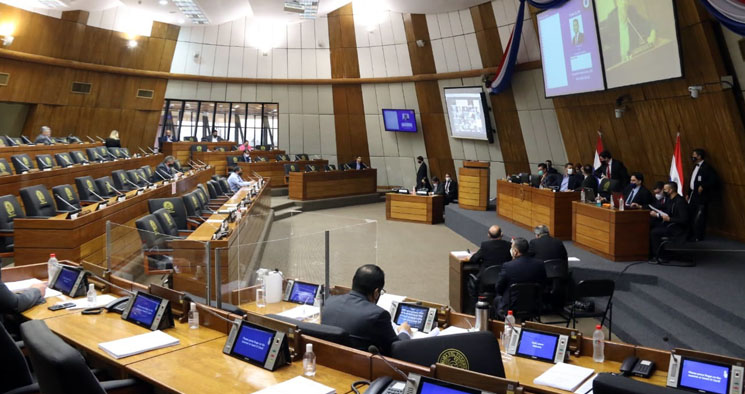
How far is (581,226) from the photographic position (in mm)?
7816

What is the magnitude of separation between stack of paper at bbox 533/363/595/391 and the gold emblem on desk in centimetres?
53

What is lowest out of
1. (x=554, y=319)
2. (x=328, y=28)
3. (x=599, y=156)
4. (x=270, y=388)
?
(x=554, y=319)

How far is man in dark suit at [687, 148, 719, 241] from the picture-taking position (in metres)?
7.49

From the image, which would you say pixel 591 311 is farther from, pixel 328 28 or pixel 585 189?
pixel 328 28

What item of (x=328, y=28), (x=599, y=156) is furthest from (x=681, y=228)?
(x=328, y=28)

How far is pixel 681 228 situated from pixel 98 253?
6.59 meters

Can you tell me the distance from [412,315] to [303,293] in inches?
36.4

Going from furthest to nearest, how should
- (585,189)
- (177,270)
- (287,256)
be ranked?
(585,189) < (287,256) < (177,270)

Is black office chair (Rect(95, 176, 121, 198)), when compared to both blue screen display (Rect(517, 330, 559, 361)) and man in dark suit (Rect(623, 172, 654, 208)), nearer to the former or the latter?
blue screen display (Rect(517, 330, 559, 361))

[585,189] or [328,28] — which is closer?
[585,189]

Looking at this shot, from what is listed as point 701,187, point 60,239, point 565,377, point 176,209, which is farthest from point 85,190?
point 701,187

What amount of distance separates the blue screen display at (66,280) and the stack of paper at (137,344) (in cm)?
119

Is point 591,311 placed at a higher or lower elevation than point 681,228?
lower

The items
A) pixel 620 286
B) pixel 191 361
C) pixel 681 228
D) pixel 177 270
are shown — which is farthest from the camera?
pixel 681 228
